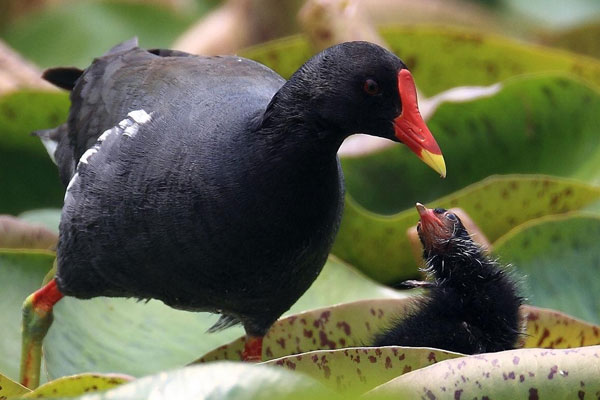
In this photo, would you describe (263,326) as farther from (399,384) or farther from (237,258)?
(399,384)

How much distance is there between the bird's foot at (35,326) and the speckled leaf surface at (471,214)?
27.7 inches

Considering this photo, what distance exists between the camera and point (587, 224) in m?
2.53

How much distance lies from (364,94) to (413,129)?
0.11m

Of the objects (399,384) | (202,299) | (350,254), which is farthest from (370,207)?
(399,384)

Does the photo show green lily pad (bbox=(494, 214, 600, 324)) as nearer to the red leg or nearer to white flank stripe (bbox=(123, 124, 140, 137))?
the red leg

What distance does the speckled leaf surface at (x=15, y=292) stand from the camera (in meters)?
2.57

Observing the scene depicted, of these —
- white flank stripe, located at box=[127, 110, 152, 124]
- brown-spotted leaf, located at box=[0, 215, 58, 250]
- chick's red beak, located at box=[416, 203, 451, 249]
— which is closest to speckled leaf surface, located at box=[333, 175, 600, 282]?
chick's red beak, located at box=[416, 203, 451, 249]

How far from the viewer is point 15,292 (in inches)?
103

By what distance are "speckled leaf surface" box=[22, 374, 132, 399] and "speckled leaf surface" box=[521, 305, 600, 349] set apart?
854mm

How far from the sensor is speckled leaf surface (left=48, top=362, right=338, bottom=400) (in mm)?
1371

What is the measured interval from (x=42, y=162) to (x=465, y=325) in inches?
57.4

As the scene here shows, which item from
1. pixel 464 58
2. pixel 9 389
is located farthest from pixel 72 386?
pixel 464 58

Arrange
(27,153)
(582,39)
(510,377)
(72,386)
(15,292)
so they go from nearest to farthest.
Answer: (510,377) < (72,386) < (15,292) < (27,153) < (582,39)

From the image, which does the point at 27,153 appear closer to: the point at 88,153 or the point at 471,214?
the point at 88,153
